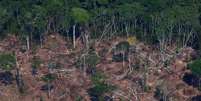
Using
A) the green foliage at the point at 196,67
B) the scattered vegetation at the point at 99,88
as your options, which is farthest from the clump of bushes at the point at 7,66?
the green foliage at the point at 196,67

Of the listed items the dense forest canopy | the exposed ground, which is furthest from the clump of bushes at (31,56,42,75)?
the dense forest canopy

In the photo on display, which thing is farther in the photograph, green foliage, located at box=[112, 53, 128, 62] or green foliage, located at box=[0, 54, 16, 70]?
green foliage, located at box=[112, 53, 128, 62]

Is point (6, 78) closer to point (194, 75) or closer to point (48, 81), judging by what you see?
point (48, 81)

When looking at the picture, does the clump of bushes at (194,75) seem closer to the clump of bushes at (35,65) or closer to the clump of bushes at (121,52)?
the clump of bushes at (121,52)

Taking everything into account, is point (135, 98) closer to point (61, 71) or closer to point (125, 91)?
point (125, 91)

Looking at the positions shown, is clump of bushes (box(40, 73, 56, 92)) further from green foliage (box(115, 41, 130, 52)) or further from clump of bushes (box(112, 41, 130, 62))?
green foliage (box(115, 41, 130, 52))

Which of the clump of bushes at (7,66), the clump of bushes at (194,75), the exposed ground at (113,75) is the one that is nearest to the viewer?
the clump of bushes at (194,75)

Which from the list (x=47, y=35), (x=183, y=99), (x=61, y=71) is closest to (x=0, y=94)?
(x=61, y=71)

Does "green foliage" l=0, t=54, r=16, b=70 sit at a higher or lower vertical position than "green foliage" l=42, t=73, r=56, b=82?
higher
